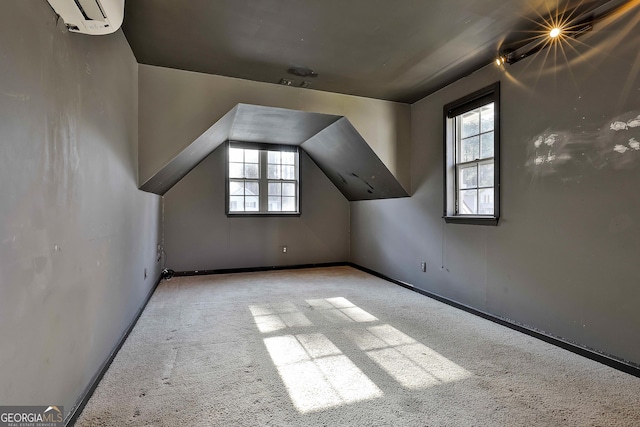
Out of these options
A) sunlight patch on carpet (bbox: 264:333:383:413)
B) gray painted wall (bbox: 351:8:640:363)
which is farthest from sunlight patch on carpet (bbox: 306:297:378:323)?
gray painted wall (bbox: 351:8:640:363)

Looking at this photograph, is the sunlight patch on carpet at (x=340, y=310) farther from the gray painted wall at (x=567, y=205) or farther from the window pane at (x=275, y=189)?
the window pane at (x=275, y=189)

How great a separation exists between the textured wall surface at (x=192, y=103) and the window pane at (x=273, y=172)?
2255 millimetres

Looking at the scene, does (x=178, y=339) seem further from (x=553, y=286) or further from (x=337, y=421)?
(x=553, y=286)

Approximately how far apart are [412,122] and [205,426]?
394cm

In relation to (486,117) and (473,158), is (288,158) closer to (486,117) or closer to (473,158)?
(473,158)

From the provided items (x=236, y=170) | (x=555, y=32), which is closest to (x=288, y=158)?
(x=236, y=170)

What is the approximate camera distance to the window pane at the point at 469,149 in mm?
3379

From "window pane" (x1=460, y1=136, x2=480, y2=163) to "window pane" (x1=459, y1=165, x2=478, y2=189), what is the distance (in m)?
0.11

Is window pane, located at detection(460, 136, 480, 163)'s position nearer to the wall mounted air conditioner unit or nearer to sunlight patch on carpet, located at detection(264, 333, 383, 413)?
sunlight patch on carpet, located at detection(264, 333, 383, 413)

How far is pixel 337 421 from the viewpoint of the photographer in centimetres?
159

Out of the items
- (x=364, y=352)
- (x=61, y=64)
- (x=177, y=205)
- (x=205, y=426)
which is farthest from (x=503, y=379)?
(x=177, y=205)

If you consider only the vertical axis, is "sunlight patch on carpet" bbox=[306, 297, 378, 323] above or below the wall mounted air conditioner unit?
below

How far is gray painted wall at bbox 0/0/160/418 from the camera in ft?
3.59
